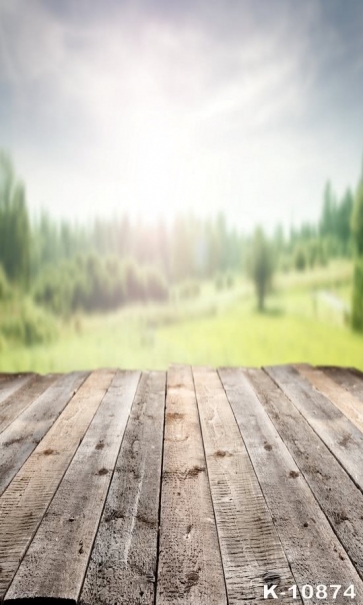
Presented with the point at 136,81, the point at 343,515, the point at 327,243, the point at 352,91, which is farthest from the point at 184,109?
the point at 343,515

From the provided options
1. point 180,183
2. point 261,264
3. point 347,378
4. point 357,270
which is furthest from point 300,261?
point 347,378

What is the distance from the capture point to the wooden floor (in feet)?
2.78

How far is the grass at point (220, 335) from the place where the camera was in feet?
13.1

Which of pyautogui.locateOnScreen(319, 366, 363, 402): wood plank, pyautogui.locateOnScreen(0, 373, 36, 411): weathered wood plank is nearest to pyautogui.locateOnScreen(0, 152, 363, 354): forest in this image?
pyautogui.locateOnScreen(319, 366, 363, 402): wood plank

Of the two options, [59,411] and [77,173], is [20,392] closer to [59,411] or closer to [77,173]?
[59,411]

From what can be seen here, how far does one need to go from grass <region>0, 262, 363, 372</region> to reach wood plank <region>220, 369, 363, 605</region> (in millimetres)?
2303

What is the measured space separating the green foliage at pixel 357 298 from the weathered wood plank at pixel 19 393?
2.64m

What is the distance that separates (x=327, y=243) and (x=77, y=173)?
232cm

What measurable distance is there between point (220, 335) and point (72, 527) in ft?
10.3

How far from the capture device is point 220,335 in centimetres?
408

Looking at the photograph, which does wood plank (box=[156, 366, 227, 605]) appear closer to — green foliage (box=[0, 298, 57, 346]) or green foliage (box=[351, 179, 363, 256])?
green foliage (box=[0, 298, 57, 346])

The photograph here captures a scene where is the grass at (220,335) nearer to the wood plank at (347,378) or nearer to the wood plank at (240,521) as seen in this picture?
the wood plank at (347,378)

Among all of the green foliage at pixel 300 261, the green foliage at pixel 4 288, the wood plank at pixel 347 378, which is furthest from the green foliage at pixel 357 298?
the green foliage at pixel 4 288

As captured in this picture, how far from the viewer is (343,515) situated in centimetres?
108
